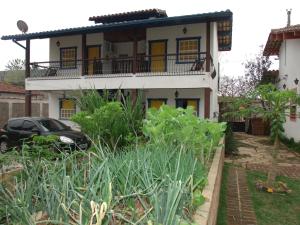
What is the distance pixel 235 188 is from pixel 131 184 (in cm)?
528

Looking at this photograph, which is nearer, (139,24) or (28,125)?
(28,125)

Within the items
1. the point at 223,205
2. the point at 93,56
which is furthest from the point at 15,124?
the point at 223,205

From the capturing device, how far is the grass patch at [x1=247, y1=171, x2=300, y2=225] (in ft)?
18.5

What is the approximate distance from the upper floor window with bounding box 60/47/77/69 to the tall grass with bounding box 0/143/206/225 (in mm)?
18833

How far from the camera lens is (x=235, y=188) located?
297 inches

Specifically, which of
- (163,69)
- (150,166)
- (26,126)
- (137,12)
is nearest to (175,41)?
(163,69)

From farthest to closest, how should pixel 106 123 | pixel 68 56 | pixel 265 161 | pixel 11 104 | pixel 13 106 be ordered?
1. pixel 13 106
2. pixel 11 104
3. pixel 68 56
4. pixel 265 161
5. pixel 106 123

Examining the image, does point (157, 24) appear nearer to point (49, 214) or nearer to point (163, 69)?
point (163, 69)

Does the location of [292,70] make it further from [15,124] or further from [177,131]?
[177,131]

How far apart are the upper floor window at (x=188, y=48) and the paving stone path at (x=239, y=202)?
10.5m

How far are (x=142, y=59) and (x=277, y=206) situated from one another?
44.3 ft

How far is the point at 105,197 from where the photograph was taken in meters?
2.38

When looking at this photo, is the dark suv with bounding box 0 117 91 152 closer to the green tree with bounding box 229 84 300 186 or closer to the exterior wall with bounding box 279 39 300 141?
the green tree with bounding box 229 84 300 186

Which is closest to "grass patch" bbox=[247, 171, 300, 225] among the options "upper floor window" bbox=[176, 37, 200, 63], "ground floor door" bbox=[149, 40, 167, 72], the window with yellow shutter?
the window with yellow shutter
